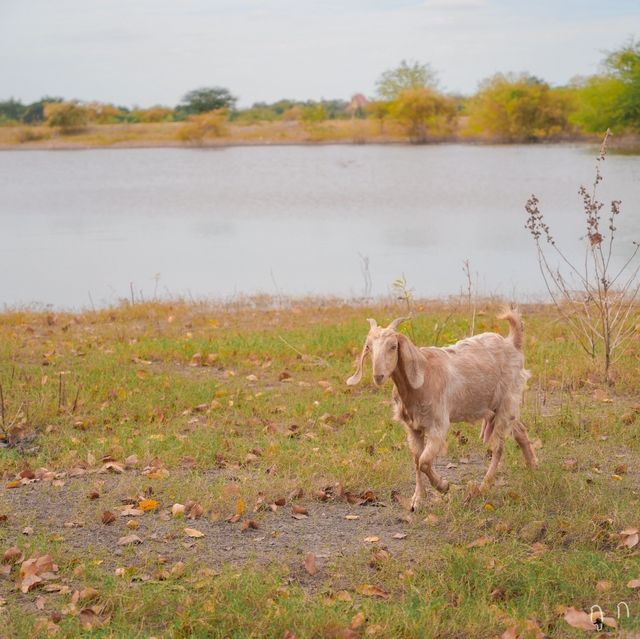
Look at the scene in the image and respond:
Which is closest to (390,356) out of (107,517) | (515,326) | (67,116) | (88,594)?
(515,326)

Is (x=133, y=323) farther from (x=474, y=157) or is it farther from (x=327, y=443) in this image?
(x=474, y=157)

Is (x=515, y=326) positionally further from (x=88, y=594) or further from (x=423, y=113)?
(x=423, y=113)

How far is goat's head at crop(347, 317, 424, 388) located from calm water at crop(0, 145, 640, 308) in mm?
10638

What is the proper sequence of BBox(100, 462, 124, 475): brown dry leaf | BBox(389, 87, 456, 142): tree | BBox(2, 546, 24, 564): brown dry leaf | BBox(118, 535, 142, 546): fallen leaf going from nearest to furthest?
1. BBox(2, 546, 24, 564): brown dry leaf
2. BBox(118, 535, 142, 546): fallen leaf
3. BBox(100, 462, 124, 475): brown dry leaf
4. BBox(389, 87, 456, 142): tree

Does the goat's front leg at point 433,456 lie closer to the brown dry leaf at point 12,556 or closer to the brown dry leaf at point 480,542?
the brown dry leaf at point 480,542

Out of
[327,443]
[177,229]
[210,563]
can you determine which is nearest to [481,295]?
[327,443]

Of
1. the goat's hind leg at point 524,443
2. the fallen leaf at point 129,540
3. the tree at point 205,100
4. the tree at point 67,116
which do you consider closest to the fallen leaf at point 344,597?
the fallen leaf at point 129,540

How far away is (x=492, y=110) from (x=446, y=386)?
63240mm

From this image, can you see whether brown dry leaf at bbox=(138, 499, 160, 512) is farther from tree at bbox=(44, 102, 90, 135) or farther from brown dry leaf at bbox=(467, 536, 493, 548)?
tree at bbox=(44, 102, 90, 135)

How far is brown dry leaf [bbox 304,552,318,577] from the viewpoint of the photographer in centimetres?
567

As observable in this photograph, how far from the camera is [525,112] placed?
65.8 metres

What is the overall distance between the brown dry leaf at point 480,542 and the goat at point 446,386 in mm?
706

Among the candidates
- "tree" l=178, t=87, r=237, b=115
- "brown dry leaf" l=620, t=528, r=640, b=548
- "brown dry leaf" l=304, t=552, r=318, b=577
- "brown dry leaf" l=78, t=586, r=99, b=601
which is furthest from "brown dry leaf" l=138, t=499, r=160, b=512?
"tree" l=178, t=87, r=237, b=115

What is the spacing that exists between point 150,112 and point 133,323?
84.4m
